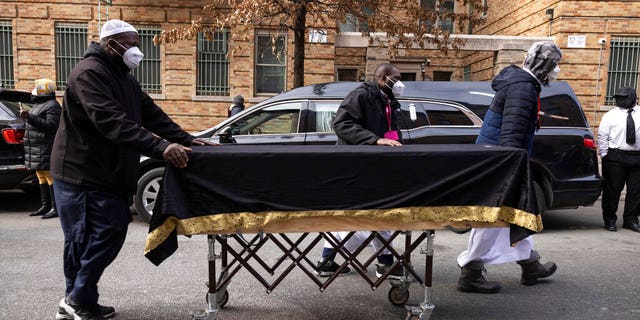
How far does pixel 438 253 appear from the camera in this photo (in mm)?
5195

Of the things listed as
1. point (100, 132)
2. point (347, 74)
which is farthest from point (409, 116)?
point (347, 74)

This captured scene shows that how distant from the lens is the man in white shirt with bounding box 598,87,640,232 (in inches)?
245

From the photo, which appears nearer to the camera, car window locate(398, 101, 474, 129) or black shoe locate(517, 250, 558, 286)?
black shoe locate(517, 250, 558, 286)

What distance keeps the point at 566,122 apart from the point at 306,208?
4536 mm

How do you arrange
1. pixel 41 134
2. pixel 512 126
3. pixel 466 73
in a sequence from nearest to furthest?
pixel 512 126
pixel 41 134
pixel 466 73

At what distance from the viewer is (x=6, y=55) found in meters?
13.2

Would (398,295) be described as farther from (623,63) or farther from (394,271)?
(623,63)

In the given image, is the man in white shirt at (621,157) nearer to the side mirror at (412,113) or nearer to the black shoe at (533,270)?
the side mirror at (412,113)

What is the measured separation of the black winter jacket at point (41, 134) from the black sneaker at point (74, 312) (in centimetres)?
370

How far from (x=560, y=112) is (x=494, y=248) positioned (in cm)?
296

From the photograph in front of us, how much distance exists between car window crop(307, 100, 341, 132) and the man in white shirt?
3.63 m

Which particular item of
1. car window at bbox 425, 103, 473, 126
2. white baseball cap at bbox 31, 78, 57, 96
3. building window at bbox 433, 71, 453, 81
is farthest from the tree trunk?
building window at bbox 433, 71, 453, 81

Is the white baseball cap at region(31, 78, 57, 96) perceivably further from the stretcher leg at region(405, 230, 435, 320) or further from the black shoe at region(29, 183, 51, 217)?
the stretcher leg at region(405, 230, 435, 320)

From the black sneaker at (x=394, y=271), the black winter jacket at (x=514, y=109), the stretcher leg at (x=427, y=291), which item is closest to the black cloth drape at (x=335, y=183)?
the stretcher leg at (x=427, y=291)
